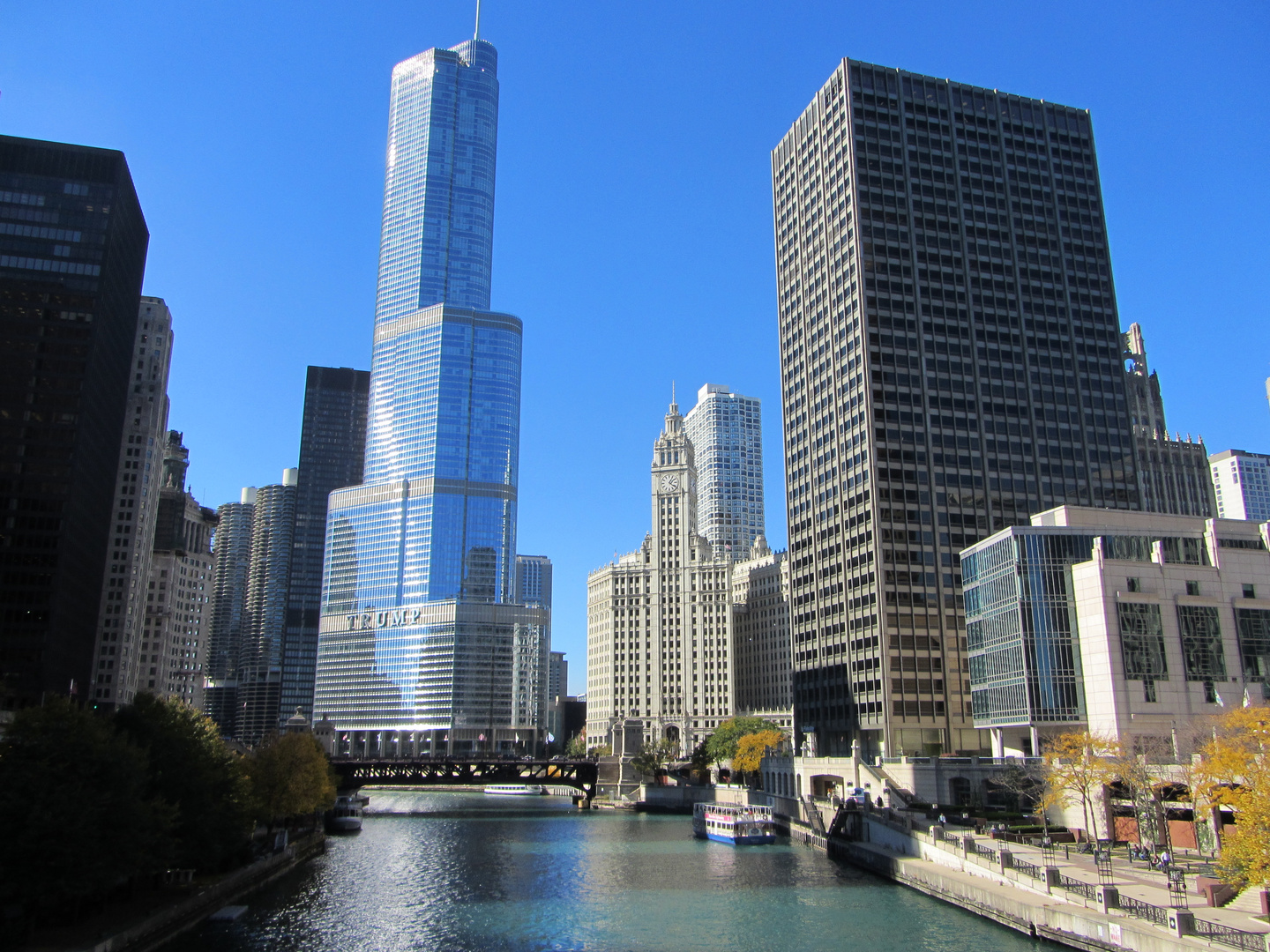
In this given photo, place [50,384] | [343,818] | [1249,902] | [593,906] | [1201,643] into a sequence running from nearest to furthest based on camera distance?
[1249,902] → [593,906] → [1201,643] → [50,384] → [343,818]

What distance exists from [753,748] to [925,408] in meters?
71.0

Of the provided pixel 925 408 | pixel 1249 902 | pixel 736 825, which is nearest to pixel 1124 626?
pixel 736 825

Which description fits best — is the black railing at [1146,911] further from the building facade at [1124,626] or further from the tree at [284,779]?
the tree at [284,779]

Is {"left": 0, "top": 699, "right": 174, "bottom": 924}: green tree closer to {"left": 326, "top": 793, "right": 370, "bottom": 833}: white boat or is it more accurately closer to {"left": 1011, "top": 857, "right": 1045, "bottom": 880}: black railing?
{"left": 1011, "top": 857, "right": 1045, "bottom": 880}: black railing

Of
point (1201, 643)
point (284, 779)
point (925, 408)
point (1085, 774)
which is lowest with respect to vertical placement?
point (284, 779)

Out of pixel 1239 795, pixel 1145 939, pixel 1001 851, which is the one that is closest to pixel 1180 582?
pixel 1001 851

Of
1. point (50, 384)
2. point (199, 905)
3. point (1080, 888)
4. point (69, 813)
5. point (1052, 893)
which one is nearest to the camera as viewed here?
point (69, 813)

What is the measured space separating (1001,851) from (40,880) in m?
70.2

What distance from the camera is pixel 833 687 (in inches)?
7244

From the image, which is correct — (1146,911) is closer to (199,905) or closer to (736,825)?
(199,905)

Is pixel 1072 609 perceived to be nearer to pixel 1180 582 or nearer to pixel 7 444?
pixel 1180 582

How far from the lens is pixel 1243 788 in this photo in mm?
70875

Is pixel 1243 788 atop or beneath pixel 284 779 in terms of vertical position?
atop

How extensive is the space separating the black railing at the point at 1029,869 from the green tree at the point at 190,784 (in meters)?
65.4
